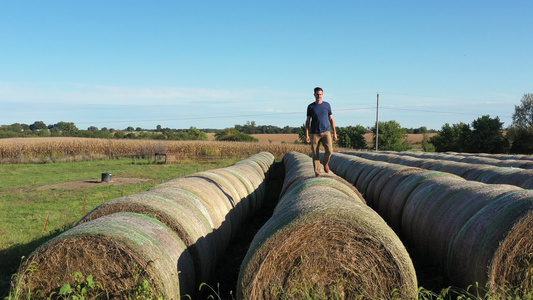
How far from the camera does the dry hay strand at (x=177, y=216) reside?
5.55 meters

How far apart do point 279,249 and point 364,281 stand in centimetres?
101

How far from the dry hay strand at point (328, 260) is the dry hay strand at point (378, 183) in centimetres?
576

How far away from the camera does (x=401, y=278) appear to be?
4367 mm

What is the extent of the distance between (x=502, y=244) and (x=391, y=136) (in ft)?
311

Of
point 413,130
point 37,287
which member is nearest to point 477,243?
point 37,287

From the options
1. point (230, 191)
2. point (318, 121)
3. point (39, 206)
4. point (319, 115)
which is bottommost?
point (39, 206)

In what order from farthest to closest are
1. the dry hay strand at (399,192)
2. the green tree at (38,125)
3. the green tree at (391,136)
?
the green tree at (38,125)
the green tree at (391,136)
the dry hay strand at (399,192)

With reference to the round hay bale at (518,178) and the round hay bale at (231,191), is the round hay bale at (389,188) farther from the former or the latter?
the round hay bale at (231,191)

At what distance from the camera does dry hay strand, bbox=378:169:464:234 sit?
8.21m

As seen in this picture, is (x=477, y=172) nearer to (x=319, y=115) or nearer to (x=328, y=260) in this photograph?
(x=319, y=115)

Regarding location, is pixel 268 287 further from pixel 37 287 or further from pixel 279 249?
pixel 37 287

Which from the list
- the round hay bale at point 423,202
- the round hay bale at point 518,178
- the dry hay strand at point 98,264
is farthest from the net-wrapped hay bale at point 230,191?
the round hay bale at point 518,178

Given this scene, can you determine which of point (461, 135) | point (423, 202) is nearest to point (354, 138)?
point (461, 135)

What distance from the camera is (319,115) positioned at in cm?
884
